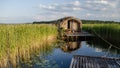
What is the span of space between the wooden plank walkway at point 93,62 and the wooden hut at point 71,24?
25.6 metres

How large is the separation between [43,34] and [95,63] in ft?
41.0

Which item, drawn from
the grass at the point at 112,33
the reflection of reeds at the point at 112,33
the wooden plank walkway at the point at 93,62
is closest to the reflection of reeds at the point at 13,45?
the wooden plank walkway at the point at 93,62

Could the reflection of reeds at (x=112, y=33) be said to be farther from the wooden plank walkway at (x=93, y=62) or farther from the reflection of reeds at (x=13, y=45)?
the wooden plank walkway at (x=93, y=62)

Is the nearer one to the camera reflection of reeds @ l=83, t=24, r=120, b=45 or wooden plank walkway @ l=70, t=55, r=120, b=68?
wooden plank walkway @ l=70, t=55, r=120, b=68

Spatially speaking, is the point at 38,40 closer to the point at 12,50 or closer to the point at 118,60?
the point at 12,50

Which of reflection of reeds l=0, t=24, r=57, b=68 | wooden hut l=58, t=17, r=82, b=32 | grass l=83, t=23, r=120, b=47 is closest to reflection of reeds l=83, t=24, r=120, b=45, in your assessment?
grass l=83, t=23, r=120, b=47

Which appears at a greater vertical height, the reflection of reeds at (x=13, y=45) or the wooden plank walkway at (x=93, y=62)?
the reflection of reeds at (x=13, y=45)

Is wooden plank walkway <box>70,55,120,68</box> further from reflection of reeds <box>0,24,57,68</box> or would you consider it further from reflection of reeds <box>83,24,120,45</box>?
reflection of reeds <box>83,24,120,45</box>

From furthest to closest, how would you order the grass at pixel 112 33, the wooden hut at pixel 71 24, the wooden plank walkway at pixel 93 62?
1. the wooden hut at pixel 71 24
2. the grass at pixel 112 33
3. the wooden plank walkway at pixel 93 62

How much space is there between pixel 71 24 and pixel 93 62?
90.8 ft

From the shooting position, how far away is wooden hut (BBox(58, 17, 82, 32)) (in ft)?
130

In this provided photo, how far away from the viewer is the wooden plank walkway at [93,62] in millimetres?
11906

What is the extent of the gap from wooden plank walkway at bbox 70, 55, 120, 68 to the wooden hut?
25.6 metres

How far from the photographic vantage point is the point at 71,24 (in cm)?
4025
